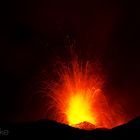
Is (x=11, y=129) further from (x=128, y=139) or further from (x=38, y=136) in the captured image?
(x=128, y=139)

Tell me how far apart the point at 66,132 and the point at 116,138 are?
20.1 feet

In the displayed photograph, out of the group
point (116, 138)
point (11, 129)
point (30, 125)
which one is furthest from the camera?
point (30, 125)

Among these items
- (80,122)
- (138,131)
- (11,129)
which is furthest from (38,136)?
(80,122)

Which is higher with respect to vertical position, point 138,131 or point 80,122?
point 80,122

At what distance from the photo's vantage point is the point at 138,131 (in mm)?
39438

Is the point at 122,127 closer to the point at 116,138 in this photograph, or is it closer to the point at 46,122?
the point at 116,138

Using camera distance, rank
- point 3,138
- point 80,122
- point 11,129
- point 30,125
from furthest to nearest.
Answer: point 80,122, point 30,125, point 11,129, point 3,138

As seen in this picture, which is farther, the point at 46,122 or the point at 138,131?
the point at 46,122

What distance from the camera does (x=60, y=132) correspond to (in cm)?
4250

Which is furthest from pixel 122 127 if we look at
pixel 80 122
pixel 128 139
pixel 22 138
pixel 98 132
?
pixel 80 122

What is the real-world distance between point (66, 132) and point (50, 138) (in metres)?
3.85

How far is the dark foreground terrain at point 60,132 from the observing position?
39.0m

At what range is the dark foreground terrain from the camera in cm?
3900

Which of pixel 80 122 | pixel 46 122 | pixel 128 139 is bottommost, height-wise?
pixel 128 139
